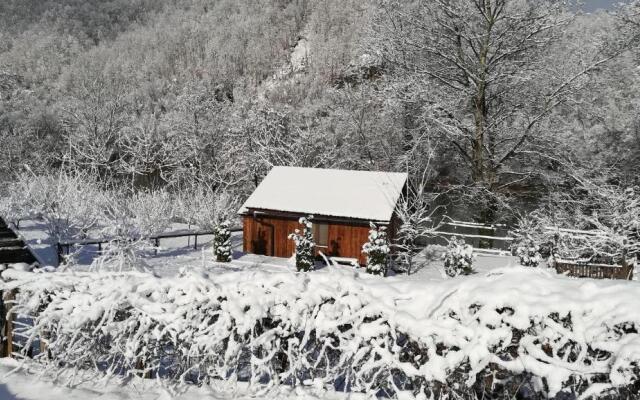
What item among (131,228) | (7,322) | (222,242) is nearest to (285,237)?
(222,242)

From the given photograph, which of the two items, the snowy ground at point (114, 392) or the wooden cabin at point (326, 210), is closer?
the snowy ground at point (114, 392)

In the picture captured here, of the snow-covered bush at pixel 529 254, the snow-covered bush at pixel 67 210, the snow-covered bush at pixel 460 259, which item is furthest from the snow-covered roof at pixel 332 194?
the snow-covered bush at pixel 67 210

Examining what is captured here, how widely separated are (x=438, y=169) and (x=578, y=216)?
46.2 ft

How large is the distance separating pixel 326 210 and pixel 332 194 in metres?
1.32

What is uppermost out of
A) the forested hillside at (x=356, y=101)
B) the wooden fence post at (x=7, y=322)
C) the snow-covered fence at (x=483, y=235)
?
the forested hillside at (x=356, y=101)

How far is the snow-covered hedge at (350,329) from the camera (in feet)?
14.2

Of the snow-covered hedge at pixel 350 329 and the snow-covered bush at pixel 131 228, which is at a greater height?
the snow-covered hedge at pixel 350 329

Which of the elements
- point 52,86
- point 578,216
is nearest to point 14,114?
point 52,86

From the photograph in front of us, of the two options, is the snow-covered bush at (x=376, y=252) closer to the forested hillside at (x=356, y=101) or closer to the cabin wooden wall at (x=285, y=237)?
the cabin wooden wall at (x=285, y=237)

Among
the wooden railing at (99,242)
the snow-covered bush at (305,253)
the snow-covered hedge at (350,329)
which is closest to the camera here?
the snow-covered hedge at (350,329)

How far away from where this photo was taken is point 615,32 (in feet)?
76.9

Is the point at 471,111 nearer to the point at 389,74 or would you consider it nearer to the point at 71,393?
the point at 389,74

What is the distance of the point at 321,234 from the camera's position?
21.9 meters

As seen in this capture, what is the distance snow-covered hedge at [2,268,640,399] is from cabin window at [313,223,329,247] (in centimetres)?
1531
